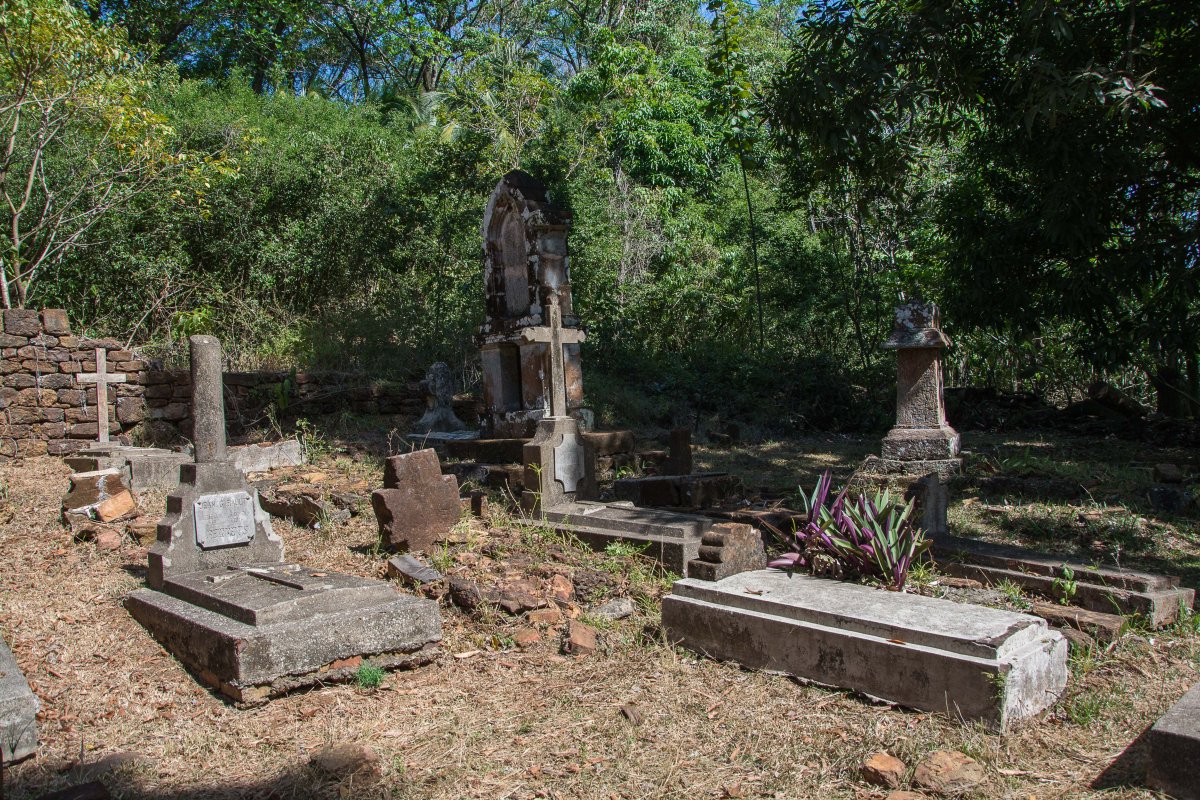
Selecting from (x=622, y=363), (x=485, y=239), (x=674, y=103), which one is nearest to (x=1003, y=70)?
(x=485, y=239)

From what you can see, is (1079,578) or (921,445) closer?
(1079,578)

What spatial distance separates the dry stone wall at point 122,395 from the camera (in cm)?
1095

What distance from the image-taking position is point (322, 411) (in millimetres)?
12336

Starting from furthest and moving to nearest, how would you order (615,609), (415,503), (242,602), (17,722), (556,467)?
(556,467), (415,503), (615,609), (242,602), (17,722)

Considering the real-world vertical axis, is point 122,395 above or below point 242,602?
above

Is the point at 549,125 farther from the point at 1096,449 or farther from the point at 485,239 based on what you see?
the point at 1096,449

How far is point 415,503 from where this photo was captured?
6176 mm

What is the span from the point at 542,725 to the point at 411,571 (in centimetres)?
200

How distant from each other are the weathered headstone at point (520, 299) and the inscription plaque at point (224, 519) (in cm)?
421

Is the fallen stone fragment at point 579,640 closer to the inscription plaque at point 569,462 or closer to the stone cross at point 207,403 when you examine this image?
the inscription plaque at point 569,462

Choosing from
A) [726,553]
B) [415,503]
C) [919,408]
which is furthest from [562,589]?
[919,408]

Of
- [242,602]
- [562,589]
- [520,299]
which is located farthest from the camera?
[520,299]

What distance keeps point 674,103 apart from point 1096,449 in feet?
41.3

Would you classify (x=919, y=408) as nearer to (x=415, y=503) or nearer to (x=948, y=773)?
(x=415, y=503)
